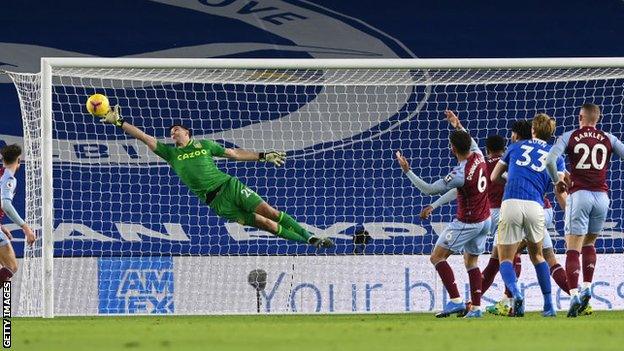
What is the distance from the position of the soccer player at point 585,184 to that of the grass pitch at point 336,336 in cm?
135

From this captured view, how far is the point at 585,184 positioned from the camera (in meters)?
11.4

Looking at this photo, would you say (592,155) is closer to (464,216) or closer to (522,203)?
(522,203)

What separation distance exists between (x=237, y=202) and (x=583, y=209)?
139 inches

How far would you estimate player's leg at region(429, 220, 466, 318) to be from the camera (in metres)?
11.5

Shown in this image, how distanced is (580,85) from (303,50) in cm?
402

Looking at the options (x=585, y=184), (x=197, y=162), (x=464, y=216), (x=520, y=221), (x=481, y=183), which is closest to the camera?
(x=520, y=221)

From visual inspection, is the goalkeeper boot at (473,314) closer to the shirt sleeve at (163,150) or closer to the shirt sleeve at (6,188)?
the shirt sleeve at (163,150)

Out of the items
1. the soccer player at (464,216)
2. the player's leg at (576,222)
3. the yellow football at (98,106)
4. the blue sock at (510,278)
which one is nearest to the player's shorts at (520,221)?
the blue sock at (510,278)

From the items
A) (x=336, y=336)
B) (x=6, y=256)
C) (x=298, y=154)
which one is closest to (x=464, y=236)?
(x=336, y=336)

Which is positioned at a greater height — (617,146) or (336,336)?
(617,146)

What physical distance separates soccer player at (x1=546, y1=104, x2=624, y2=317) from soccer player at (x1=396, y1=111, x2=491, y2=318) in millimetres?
781

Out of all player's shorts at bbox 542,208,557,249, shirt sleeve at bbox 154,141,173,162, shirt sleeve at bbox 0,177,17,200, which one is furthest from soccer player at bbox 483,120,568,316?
shirt sleeve at bbox 0,177,17,200

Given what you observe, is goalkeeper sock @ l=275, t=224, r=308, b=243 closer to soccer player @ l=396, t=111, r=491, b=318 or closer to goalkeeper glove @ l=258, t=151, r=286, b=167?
goalkeeper glove @ l=258, t=151, r=286, b=167

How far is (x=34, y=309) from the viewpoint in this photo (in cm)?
1475
